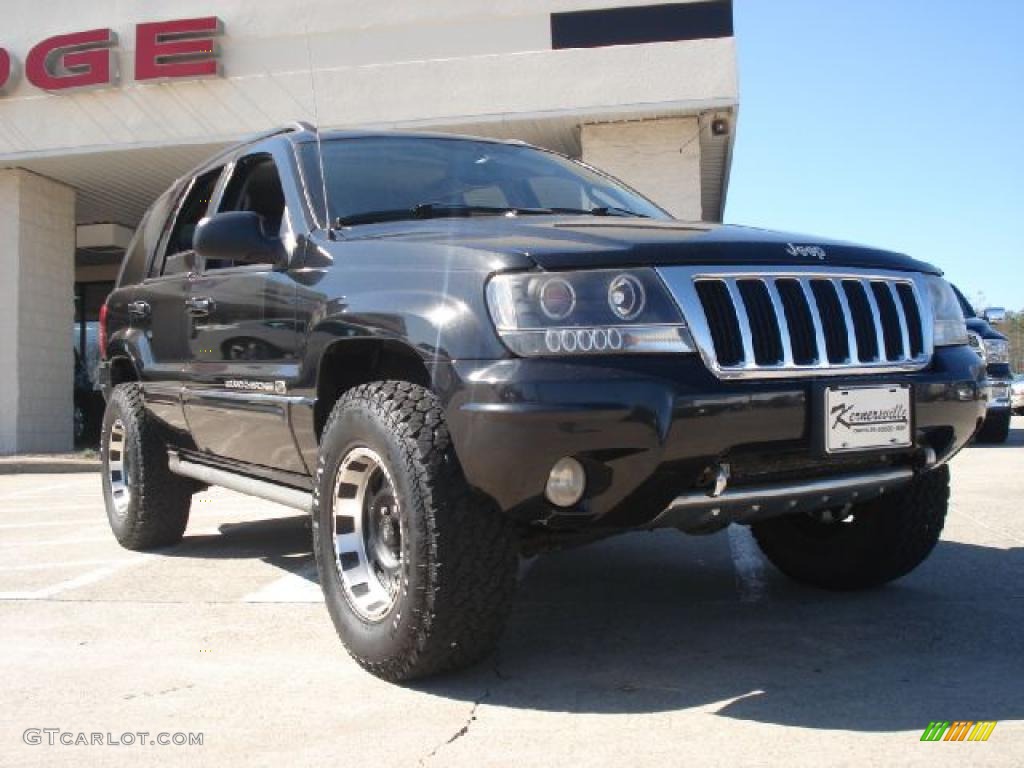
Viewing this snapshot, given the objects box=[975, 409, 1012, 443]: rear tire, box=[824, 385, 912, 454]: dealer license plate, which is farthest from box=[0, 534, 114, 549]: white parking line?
box=[975, 409, 1012, 443]: rear tire

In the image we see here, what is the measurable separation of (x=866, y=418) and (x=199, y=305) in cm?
276

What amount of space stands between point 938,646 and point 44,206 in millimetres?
14418

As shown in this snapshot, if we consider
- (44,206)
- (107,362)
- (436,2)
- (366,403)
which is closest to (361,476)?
(366,403)

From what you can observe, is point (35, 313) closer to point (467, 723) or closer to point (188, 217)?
point (188, 217)

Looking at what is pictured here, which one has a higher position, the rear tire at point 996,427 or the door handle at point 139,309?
the door handle at point 139,309

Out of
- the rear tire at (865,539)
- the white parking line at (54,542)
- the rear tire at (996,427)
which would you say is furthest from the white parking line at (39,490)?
the rear tire at (996,427)

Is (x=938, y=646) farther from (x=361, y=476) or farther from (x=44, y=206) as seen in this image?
(x=44, y=206)

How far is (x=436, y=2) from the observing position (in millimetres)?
12445

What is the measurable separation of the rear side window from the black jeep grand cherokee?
1.03 meters

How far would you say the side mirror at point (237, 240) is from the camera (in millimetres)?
3475

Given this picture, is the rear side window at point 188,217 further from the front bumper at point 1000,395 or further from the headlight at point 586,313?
the front bumper at point 1000,395

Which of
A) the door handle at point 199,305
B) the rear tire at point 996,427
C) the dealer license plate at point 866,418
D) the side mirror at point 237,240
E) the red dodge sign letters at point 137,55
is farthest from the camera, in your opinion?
the red dodge sign letters at point 137,55

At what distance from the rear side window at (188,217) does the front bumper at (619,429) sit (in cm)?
277

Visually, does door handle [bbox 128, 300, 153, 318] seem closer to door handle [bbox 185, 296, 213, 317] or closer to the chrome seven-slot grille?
door handle [bbox 185, 296, 213, 317]
